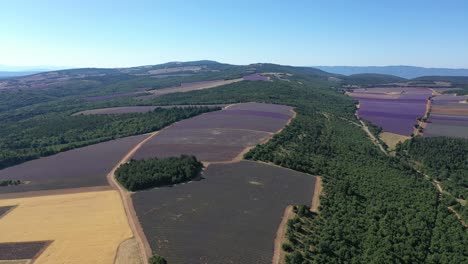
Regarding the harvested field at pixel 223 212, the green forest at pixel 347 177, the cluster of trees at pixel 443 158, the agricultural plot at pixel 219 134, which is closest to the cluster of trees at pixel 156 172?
the green forest at pixel 347 177

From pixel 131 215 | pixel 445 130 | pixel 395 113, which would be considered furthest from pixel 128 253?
pixel 395 113

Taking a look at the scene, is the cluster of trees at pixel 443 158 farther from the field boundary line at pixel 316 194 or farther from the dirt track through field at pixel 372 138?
the field boundary line at pixel 316 194

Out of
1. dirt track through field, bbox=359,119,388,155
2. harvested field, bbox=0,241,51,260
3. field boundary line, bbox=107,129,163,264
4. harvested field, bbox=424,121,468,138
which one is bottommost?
harvested field, bbox=0,241,51,260

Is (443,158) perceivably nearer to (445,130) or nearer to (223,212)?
(445,130)

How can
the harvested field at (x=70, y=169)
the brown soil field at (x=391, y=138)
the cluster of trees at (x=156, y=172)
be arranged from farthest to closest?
the brown soil field at (x=391, y=138) < the harvested field at (x=70, y=169) < the cluster of trees at (x=156, y=172)

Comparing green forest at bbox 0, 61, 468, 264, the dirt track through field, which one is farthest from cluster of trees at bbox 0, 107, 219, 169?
the dirt track through field

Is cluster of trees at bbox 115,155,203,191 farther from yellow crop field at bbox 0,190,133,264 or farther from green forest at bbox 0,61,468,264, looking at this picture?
yellow crop field at bbox 0,190,133,264
